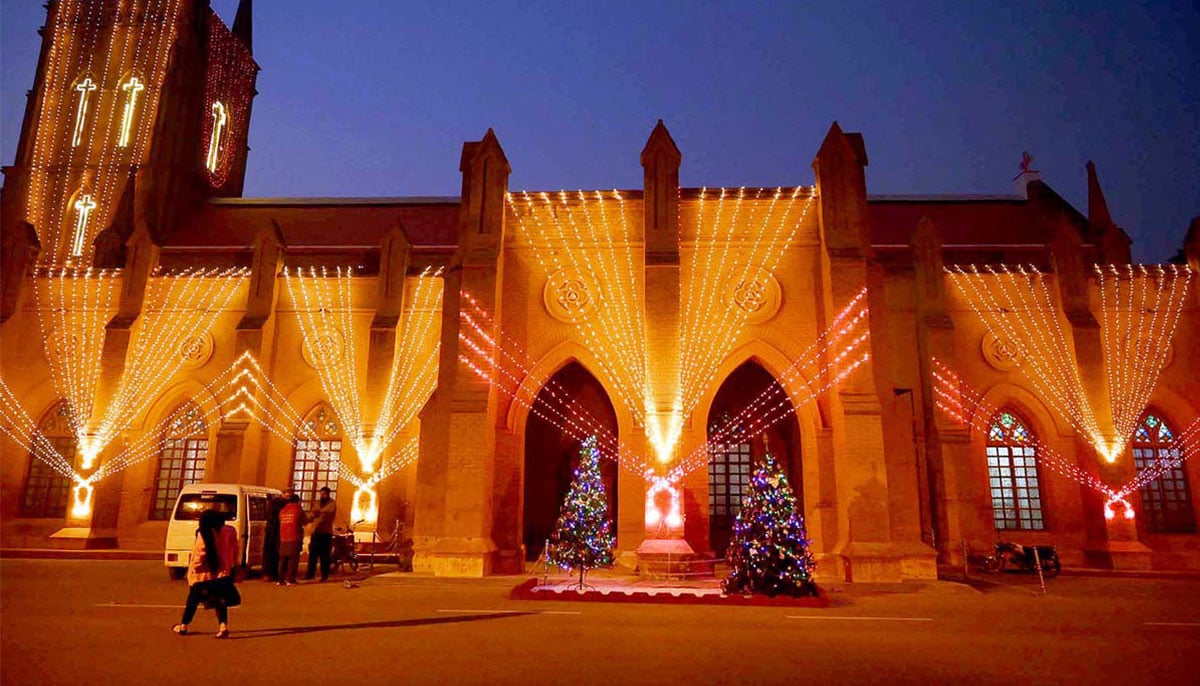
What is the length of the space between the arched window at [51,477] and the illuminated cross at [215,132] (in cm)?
1430

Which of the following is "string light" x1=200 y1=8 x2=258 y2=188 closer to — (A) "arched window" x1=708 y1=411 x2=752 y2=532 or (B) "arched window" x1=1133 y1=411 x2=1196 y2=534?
(A) "arched window" x1=708 y1=411 x2=752 y2=532

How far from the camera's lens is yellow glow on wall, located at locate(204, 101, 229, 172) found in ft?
109

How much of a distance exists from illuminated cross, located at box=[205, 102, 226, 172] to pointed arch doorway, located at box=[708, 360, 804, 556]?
26420 mm

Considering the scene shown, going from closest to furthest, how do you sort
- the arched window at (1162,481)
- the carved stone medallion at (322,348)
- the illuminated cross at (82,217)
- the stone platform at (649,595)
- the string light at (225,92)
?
1. the stone platform at (649,595)
2. the arched window at (1162,481)
3. the carved stone medallion at (322,348)
4. the illuminated cross at (82,217)
5. the string light at (225,92)

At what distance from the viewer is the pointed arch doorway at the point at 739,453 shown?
A: 22.2 meters

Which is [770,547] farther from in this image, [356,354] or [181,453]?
[181,453]

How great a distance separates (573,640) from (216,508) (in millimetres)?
9214

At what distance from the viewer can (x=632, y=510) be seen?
680 inches

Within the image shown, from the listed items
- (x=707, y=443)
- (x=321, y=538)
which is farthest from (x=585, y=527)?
(x=321, y=538)

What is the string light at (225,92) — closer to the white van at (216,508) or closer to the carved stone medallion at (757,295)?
the white van at (216,508)

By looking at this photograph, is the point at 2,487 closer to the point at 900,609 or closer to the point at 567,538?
the point at 567,538

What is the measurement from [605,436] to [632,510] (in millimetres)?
5696

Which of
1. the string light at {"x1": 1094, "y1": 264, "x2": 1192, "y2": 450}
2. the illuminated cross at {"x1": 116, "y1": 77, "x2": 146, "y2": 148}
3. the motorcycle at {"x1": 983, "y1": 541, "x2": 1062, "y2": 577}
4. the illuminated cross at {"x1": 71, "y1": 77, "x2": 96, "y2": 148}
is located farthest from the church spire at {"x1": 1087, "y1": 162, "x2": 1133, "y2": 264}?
the illuminated cross at {"x1": 71, "y1": 77, "x2": 96, "y2": 148}

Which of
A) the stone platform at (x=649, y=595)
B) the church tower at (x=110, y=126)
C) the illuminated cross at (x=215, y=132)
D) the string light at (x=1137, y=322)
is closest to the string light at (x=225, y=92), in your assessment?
the illuminated cross at (x=215, y=132)
